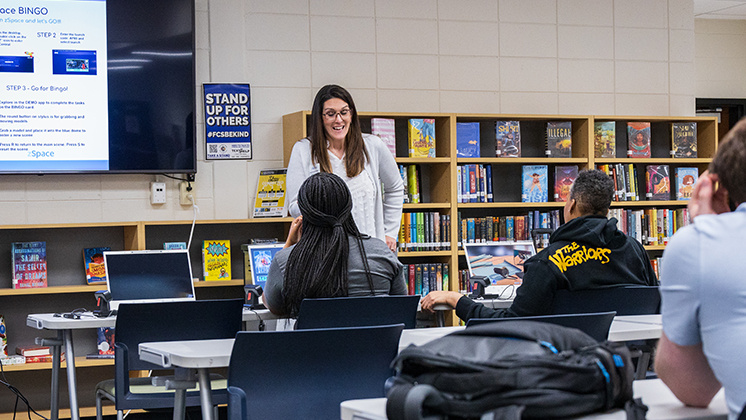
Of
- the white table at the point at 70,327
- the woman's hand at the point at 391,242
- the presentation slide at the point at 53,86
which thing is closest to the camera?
the white table at the point at 70,327

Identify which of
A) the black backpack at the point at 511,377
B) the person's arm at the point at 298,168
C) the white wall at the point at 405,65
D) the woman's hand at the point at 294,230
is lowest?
the black backpack at the point at 511,377

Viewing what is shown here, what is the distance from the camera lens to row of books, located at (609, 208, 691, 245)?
5.91 meters

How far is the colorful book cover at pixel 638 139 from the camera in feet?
19.6

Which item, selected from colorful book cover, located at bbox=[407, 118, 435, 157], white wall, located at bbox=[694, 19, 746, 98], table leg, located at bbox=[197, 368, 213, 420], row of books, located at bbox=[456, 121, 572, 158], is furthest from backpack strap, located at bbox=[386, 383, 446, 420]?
white wall, located at bbox=[694, 19, 746, 98]

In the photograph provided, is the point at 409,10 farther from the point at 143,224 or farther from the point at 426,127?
the point at 143,224

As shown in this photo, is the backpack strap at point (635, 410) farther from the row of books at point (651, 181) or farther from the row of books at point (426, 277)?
the row of books at point (651, 181)

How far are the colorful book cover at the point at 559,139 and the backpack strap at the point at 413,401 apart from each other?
4.90 m

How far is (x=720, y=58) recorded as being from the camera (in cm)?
772

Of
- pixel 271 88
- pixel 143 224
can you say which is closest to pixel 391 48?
pixel 271 88

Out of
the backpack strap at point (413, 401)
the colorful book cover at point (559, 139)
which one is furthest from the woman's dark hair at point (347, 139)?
the backpack strap at point (413, 401)

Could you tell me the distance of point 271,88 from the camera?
540 centimetres

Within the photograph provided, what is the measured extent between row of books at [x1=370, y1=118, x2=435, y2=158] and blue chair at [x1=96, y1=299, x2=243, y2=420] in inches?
103

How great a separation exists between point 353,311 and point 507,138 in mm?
3432

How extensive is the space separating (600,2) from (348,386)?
490cm
